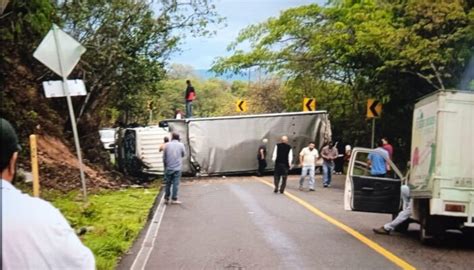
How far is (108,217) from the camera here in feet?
46.2

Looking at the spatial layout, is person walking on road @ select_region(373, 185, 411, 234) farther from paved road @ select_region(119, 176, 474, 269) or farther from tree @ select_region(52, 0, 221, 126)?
tree @ select_region(52, 0, 221, 126)

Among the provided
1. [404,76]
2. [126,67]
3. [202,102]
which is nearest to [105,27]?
[126,67]

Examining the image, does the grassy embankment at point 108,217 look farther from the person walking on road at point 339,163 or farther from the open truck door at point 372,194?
the person walking on road at point 339,163

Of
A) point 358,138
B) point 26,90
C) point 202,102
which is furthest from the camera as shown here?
point 202,102

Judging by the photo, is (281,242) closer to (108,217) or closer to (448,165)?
(448,165)

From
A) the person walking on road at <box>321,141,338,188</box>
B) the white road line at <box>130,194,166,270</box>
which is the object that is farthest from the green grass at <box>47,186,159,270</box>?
the person walking on road at <box>321,141,338,188</box>

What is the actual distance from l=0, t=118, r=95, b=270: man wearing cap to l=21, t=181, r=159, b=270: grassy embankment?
6399 millimetres

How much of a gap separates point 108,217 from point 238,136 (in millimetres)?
17712

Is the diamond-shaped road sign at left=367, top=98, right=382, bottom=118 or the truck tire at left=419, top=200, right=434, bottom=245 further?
the diamond-shaped road sign at left=367, top=98, right=382, bottom=118

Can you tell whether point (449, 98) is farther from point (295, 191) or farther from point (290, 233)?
point (295, 191)

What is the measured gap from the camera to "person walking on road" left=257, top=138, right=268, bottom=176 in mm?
31028

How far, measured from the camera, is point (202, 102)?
101m

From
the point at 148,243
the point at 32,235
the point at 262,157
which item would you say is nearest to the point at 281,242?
the point at 148,243

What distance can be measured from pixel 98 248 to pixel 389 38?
15706 mm
